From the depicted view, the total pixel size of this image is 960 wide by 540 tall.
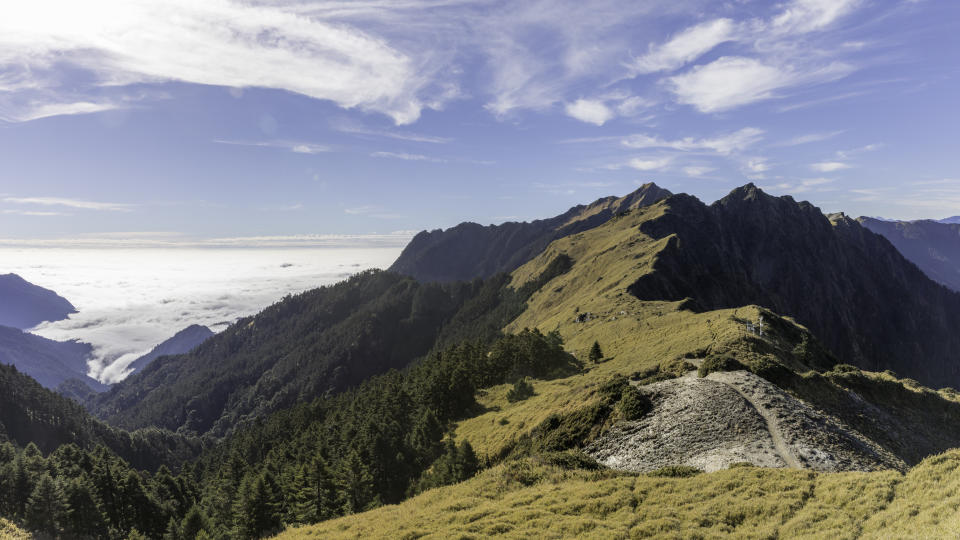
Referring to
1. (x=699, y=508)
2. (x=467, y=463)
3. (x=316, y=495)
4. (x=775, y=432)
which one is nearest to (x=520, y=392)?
(x=467, y=463)

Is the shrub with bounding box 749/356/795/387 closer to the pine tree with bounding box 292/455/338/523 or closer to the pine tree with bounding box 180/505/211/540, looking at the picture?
the pine tree with bounding box 292/455/338/523

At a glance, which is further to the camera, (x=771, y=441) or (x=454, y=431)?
(x=454, y=431)

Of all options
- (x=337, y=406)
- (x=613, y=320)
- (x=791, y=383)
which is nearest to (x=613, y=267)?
(x=613, y=320)

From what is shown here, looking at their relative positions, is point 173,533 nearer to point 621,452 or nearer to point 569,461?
point 569,461

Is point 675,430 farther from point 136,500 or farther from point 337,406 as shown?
point 337,406

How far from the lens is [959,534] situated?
1369 cm

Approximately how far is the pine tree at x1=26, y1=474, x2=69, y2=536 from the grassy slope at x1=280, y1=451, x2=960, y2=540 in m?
63.9

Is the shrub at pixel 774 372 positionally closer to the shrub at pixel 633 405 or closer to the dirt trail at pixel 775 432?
the dirt trail at pixel 775 432

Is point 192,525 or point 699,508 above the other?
point 699,508

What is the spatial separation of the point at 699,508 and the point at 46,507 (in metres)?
90.0

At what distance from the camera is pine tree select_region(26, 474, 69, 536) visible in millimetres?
62469

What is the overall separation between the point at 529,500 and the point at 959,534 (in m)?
17.9

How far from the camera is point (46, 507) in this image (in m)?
63.1

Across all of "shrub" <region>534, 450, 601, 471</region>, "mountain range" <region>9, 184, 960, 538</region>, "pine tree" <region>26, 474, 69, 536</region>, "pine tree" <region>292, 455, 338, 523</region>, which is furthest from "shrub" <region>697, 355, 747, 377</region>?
"pine tree" <region>26, 474, 69, 536</region>
